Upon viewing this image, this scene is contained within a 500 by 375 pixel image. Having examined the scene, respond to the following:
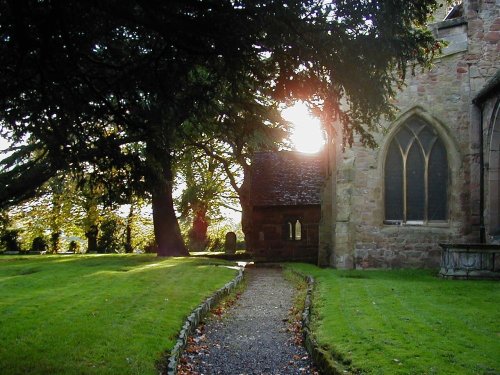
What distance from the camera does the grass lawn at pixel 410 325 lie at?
6.22 meters

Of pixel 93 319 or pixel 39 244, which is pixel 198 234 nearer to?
pixel 39 244

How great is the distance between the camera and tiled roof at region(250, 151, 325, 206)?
26844 mm

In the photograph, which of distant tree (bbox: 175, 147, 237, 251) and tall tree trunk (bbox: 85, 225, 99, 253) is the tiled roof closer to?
distant tree (bbox: 175, 147, 237, 251)

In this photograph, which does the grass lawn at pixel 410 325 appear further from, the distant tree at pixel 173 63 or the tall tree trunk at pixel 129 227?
the tall tree trunk at pixel 129 227

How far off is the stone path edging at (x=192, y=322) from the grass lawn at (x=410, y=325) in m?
2.16

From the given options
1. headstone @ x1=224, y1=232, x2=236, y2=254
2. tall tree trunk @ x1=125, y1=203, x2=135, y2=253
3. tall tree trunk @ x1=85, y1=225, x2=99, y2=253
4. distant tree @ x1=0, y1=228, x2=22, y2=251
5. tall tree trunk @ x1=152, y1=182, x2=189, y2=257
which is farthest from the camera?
tall tree trunk @ x1=125, y1=203, x2=135, y2=253

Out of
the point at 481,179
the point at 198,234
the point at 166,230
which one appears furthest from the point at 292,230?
the point at 198,234

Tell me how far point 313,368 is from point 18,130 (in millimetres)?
5803

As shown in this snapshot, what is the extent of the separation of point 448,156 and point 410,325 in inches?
404

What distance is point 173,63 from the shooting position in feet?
23.0

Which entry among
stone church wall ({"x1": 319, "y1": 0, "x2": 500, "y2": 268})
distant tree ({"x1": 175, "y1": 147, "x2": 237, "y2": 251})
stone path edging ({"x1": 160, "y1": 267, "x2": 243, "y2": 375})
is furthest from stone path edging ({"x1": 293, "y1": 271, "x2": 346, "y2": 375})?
distant tree ({"x1": 175, "y1": 147, "x2": 237, "y2": 251})

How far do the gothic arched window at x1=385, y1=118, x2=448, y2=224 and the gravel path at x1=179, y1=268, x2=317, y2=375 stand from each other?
6.15 meters

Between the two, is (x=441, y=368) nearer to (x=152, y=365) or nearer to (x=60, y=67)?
(x=152, y=365)

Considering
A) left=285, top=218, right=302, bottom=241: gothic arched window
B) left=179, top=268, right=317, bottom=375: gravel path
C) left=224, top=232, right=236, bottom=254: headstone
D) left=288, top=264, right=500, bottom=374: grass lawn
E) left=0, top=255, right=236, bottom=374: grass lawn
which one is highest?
left=285, top=218, right=302, bottom=241: gothic arched window
